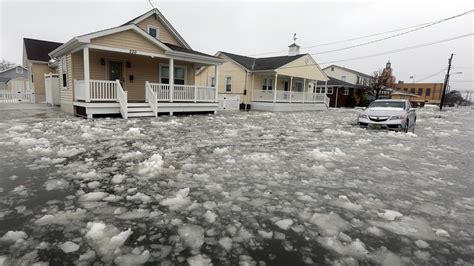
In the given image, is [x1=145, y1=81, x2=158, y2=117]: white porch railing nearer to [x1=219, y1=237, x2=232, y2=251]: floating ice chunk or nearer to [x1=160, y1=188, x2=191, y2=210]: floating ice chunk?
[x1=160, y1=188, x2=191, y2=210]: floating ice chunk

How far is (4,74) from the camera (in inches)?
1625

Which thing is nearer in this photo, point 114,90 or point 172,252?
point 172,252

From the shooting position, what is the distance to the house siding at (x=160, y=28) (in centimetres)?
1542

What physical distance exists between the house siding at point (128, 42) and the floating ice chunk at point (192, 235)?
37.6 feet

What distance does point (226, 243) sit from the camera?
2.43 meters

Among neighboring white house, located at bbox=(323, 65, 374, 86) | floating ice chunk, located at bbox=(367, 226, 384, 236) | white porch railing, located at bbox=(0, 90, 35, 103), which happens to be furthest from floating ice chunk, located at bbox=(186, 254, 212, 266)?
neighboring white house, located at bbox=(323, 65, 374, 86)

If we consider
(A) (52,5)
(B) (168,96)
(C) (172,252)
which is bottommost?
(C) (172,252)

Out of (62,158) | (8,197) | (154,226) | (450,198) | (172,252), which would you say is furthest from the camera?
(62,158)

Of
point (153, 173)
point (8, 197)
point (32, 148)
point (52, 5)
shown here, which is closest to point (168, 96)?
point (32, 148)

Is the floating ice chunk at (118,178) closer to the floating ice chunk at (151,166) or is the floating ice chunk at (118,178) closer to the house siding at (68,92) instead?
the floating ice chunk at (151,166)

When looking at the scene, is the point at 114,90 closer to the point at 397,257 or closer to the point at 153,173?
the point at 153,173

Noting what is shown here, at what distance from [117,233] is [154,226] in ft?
1.15

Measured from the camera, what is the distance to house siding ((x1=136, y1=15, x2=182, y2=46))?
50.6ft

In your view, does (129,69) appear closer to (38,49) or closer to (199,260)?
(199,260)
